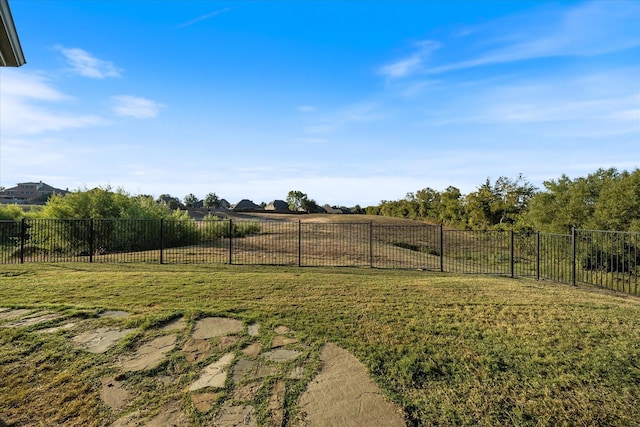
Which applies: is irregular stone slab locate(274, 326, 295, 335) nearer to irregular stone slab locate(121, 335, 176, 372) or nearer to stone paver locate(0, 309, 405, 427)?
stone paver locate(0, 309, 405, 427)

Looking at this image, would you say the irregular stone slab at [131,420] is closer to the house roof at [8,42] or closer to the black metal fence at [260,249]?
the house roof at [8,42]

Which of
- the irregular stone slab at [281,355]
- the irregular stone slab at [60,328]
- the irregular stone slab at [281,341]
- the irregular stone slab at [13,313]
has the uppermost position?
the irregular stone slab at [13,313]

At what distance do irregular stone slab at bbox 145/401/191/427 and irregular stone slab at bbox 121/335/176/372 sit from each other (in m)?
0.66

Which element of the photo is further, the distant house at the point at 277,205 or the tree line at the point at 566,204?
the distant house at the point at 277,205

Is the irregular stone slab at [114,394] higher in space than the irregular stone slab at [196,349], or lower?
lower

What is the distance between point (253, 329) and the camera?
3854mm

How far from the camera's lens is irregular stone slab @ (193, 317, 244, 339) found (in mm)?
3711

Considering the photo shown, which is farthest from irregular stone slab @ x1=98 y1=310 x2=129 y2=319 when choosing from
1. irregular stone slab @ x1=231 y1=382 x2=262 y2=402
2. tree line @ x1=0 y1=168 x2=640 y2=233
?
tree line @ x1=0 y1=168 x2=640 y2=233

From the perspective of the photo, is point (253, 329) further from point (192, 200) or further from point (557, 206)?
point (192, 200)

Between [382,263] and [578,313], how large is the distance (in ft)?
21.8

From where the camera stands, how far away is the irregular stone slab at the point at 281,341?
3477 mm

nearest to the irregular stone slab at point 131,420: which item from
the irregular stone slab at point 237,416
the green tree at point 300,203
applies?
the irregular stone slab at point 237,416

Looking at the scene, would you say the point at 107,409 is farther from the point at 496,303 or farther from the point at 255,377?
the point at 496,303

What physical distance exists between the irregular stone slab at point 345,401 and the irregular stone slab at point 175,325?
1.88 m
